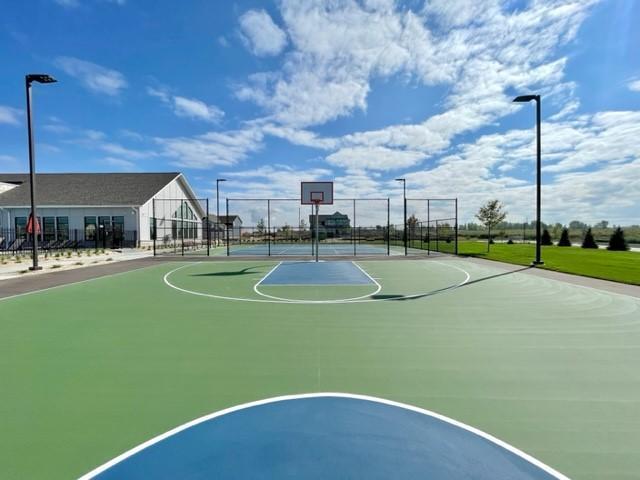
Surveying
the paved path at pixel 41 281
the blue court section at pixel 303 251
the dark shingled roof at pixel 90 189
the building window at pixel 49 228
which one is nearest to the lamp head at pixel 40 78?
the paved path at pixel 41 281

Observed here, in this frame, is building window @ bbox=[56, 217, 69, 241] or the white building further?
building window @ bbox=[56, 217, 69, 241]

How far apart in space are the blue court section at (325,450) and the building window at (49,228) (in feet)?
122

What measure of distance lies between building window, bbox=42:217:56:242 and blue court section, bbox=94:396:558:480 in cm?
3705

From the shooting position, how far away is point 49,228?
30.5 meters

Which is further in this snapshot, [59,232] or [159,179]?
[159,179]

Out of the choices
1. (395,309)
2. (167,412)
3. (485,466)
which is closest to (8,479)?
(167,412)

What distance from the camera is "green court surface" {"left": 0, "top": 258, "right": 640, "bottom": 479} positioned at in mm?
2881

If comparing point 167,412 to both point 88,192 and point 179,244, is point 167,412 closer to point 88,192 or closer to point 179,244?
point 179,244

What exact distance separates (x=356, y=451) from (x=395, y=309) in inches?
194

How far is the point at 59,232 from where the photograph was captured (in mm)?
30469

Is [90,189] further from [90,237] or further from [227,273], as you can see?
[227,273]

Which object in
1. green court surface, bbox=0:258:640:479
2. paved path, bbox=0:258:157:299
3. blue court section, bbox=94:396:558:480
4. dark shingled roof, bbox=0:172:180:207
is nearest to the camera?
blue court section, bbox=94:396:558:480

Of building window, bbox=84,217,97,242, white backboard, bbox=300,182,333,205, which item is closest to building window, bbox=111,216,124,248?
building window, bbox=84,217,97,242

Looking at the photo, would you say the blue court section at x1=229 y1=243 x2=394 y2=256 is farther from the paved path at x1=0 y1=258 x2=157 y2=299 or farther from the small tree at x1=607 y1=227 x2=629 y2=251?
the small tree at x1=607 y1=227 x2=629 y2=251
